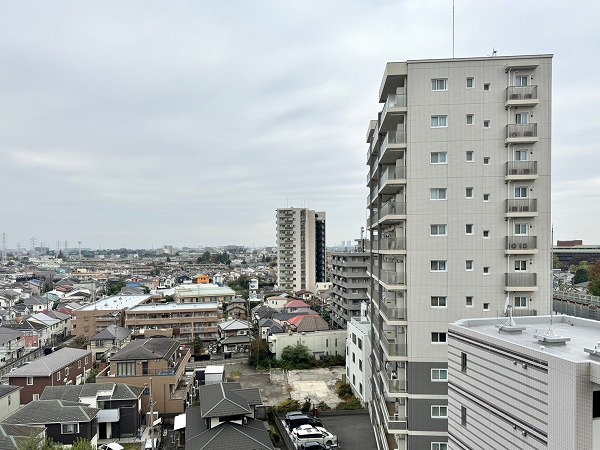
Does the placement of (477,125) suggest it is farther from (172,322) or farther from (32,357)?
(32,357)

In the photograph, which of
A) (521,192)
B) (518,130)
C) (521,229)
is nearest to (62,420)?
(521,229)

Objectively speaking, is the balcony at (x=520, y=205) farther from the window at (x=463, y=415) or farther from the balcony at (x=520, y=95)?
the window at (x=463, y=415)

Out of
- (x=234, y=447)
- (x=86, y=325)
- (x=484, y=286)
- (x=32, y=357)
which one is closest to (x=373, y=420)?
(x=234, y=447)

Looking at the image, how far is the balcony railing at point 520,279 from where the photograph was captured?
37.1 feet

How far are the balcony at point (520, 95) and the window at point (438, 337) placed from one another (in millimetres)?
6309

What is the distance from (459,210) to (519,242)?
1.82m

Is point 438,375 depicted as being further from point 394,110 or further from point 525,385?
point 394,110

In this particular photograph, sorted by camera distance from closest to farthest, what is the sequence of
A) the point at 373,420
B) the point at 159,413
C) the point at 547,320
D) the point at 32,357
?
the point at 547,320, the point at 373,420, the point at 159,413, the point at 32,357

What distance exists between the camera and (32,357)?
89.9 feet

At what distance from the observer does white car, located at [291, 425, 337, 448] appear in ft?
48.0

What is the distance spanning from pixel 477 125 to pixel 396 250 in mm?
3956

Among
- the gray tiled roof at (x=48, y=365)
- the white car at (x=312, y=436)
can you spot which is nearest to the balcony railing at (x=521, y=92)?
the white car at (x=312, y=436)

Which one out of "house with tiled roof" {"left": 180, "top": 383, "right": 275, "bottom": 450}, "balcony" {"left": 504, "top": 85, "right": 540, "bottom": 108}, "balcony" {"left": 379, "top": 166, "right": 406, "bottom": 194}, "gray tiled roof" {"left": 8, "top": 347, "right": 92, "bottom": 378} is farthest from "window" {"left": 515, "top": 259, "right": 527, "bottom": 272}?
"gray tiled roof" {"left": 8, "top": 347, "right": 92, "bottom": 378}

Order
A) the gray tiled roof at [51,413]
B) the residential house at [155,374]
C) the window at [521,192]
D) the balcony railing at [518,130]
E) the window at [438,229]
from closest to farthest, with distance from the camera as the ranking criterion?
the balcony railing at [518,130] < the window at [521,192] < the window at [438,229] < the gray tiled roof at [51,413] < the residential house at [155,374]
